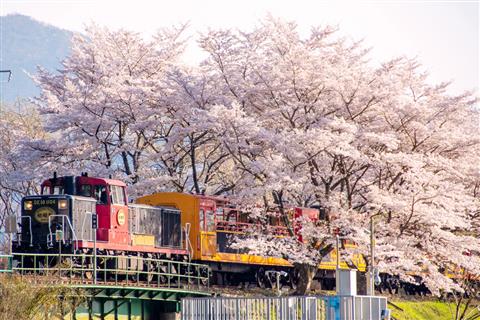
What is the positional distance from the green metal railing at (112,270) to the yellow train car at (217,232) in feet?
3.67

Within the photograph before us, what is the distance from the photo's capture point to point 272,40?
51281 mm

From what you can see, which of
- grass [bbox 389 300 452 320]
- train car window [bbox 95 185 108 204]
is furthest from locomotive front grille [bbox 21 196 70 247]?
grass [bbox 389 300 452 320]

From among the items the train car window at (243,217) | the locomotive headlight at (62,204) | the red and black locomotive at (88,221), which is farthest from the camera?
the train car window at (243,217)

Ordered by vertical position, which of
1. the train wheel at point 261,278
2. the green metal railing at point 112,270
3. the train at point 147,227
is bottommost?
the train wheel at point 261,278

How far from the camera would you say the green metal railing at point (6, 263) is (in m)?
34.2

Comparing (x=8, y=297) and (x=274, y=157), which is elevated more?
(x=274, y=157)

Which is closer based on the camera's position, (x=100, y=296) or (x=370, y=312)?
(x=370, y=312)

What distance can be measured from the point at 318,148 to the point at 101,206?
10.1m

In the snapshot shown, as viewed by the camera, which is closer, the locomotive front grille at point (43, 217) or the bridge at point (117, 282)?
the bridge at point (117, 282)

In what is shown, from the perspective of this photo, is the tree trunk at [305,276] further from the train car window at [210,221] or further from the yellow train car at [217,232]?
the train car window at [210,221]

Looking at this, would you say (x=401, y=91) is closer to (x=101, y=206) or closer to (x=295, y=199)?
(x=295, y=199)

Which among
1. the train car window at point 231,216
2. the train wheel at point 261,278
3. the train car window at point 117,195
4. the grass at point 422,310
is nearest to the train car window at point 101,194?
the train car window at point 117,195

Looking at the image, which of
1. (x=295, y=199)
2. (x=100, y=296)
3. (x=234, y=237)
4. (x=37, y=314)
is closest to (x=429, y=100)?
(x=295, y=199)

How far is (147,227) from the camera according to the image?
1831 inches
